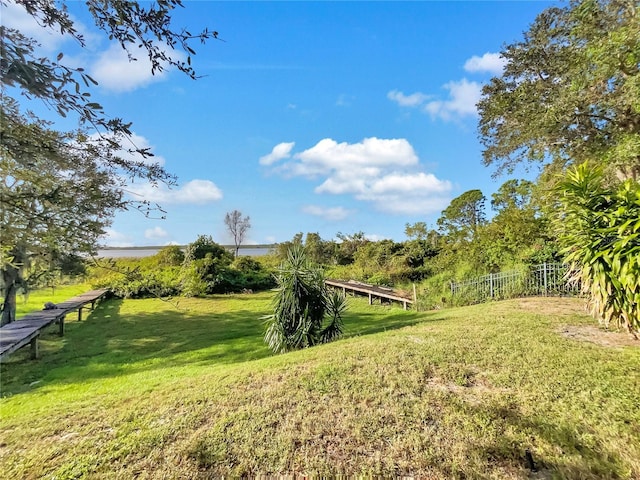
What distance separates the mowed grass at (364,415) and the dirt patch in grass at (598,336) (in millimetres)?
120

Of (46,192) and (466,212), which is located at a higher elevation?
(466,212)

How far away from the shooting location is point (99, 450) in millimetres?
2457

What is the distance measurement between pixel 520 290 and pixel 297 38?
8.79m

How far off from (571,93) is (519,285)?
4815mm

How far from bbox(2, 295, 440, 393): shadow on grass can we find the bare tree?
1516 centimetres

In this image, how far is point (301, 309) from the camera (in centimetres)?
654

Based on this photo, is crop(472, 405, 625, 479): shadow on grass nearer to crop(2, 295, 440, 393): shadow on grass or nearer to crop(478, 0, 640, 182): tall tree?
crop(2, 295, 440, 393): shadow on grass

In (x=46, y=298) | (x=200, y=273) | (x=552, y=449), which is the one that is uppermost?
(x=200, y=273)

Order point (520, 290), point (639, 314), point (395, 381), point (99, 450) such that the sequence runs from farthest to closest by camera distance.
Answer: point (520, 290)
point (639, 314)
point (395, 381)
point (99, 450)

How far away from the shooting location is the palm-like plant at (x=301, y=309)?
6418 millimetres

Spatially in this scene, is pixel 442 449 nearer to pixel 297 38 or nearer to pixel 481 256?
pixel 297 38

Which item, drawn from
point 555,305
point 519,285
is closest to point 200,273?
point 519,285

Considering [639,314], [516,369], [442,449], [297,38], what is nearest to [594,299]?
[639,314]

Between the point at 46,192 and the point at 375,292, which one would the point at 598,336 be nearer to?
the point at 46,192
